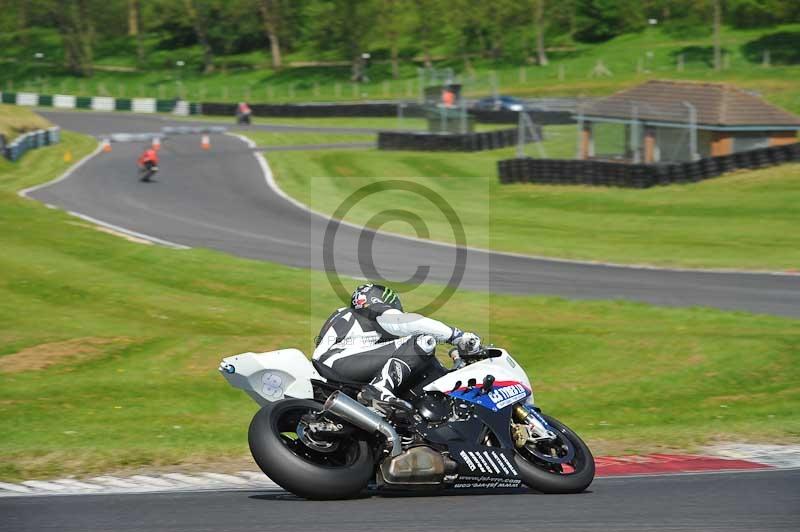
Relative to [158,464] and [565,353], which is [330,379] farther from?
[565,353]

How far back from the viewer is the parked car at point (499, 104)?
5661 centimetres

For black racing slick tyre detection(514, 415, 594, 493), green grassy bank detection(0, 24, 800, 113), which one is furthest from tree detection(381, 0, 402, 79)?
black racing slick tyre detection(514, 415, 594, 493)

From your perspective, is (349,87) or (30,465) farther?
(349,87)

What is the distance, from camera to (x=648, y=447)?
36.3 feet

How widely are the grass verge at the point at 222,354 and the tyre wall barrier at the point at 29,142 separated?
63.9 feet

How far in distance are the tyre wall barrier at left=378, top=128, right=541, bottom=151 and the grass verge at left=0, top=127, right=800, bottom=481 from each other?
21.7 metres

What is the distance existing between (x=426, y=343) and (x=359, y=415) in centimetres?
77

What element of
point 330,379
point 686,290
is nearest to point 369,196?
point 686,290

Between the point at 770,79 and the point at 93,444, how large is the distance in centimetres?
5700

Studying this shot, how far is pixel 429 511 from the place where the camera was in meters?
7.73

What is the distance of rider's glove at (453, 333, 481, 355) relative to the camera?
8.51 m

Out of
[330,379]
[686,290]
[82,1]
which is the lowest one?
[686,290]

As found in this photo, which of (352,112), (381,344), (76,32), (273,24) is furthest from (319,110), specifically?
(381,344)

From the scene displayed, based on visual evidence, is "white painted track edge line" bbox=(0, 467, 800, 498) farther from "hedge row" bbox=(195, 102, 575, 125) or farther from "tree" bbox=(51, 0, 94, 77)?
"tree" bbox=(51, 0, 94, 77)
